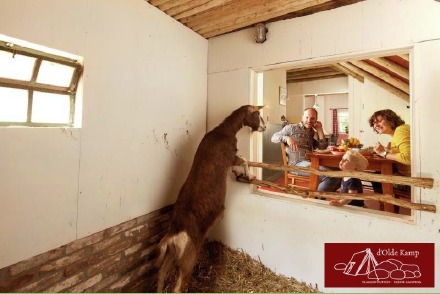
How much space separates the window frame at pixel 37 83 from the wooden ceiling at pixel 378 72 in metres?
4.57

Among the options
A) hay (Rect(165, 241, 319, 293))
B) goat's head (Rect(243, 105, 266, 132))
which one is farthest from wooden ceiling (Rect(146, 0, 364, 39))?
hay (Rect(165, 241, 319, 293))

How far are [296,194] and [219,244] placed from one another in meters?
1.39

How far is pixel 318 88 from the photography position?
8.96 m

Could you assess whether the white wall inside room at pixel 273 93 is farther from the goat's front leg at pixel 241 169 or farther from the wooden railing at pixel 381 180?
the wooden railing at pixel 381 180

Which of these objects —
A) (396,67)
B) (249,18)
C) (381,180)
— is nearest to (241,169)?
(381,180)

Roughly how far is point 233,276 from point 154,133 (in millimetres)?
2007

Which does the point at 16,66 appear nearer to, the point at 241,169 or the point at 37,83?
the point at 37,83

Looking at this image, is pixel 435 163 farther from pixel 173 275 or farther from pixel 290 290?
pixel 173 275

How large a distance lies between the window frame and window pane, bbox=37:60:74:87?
0.02 meters

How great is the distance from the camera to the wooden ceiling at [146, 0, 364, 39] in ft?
8.06

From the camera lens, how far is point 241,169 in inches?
118

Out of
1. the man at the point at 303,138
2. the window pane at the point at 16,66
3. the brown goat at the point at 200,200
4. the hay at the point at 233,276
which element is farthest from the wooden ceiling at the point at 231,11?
the hay at the point at 233,276

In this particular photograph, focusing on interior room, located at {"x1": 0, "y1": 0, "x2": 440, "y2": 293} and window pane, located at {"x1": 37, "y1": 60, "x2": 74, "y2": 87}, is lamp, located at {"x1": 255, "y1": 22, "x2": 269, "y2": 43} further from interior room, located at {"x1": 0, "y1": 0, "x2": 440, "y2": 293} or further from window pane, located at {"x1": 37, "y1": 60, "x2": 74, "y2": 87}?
window pane, located at {"x1": 37, "y1": 60, "x2": 74, "y2": 87}

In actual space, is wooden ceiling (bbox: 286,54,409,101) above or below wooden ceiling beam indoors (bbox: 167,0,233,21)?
above
